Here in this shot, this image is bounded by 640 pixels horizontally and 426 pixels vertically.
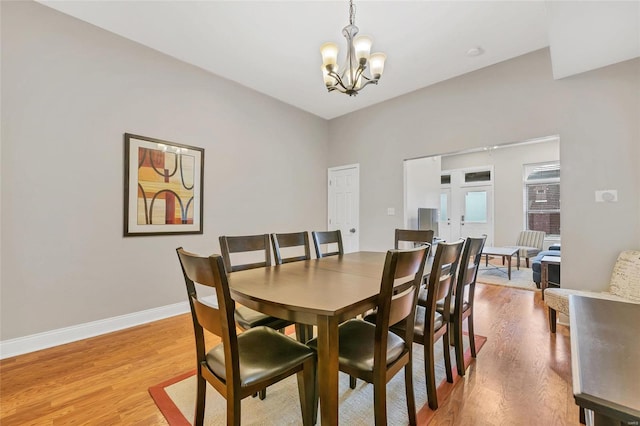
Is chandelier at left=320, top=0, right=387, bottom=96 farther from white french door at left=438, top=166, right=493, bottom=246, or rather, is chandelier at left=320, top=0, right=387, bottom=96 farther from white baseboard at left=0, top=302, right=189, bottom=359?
white french door at left=438, top=166, right=493, bottom=246

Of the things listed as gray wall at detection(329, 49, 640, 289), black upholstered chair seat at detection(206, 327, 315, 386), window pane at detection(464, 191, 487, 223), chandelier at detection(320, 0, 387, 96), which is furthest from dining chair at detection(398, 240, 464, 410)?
window pane at detection(464, 191, 487, 223)

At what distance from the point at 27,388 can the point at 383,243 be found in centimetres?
407

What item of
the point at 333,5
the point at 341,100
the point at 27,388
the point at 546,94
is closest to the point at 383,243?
the point at 341,100

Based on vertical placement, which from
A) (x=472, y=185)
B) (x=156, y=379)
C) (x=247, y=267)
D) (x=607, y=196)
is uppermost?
(x=472, y=185)

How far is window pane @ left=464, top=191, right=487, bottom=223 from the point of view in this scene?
23.2 feet

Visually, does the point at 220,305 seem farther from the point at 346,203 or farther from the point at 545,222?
the point at 545,222

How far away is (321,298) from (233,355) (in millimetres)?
425

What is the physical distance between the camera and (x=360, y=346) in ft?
4.68

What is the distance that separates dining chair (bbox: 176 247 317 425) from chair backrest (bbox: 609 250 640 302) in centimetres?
292

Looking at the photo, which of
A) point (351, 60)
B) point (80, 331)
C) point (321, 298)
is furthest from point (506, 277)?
point (80, 331)

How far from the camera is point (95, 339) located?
103 inches

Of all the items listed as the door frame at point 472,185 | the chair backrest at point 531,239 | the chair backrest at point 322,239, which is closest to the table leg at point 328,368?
the chair backrest at point 322,239

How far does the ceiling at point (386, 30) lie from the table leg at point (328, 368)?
101 inches

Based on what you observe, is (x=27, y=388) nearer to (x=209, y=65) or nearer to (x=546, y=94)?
(x=209, y=65)
